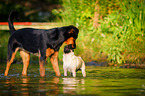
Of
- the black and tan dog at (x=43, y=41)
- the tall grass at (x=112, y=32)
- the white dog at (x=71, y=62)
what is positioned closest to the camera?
the white dog at (x=71, y=62)

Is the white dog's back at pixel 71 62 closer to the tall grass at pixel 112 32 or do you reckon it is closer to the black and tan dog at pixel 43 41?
the black and tan dog at pixel 43 41

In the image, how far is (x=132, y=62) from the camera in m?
13.8

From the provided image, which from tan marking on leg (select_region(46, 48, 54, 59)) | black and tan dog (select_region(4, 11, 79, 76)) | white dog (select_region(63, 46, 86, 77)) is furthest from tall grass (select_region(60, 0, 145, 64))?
tan marking on leg (select_region(46, 48, 54, 59))

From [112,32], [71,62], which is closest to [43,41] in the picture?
[71,62]

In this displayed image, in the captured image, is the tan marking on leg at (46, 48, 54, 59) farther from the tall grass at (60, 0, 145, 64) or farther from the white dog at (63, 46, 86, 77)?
the tall grass at (60, 0, 145, 64)

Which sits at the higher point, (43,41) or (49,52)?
(43,41)

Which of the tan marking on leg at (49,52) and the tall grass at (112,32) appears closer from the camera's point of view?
the tan marking on leg at (49,52)

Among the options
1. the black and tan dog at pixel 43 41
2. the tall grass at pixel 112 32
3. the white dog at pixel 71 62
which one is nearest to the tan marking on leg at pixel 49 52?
the black and tan dog at pixel 43 41

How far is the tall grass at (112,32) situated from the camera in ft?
A: 45.7

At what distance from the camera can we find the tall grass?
1392 cm

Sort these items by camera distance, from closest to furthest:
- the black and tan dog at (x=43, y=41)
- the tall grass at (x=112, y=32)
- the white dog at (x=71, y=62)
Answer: the white dog at (x=71, y=62) → the black and tan dog at (x=43, y=41) → the tall grass at (x=112, y=32)

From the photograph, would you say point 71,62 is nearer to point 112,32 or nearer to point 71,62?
point 71,62

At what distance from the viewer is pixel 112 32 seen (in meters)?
16.0

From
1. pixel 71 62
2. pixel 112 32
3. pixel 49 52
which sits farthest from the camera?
pixel 112 32
